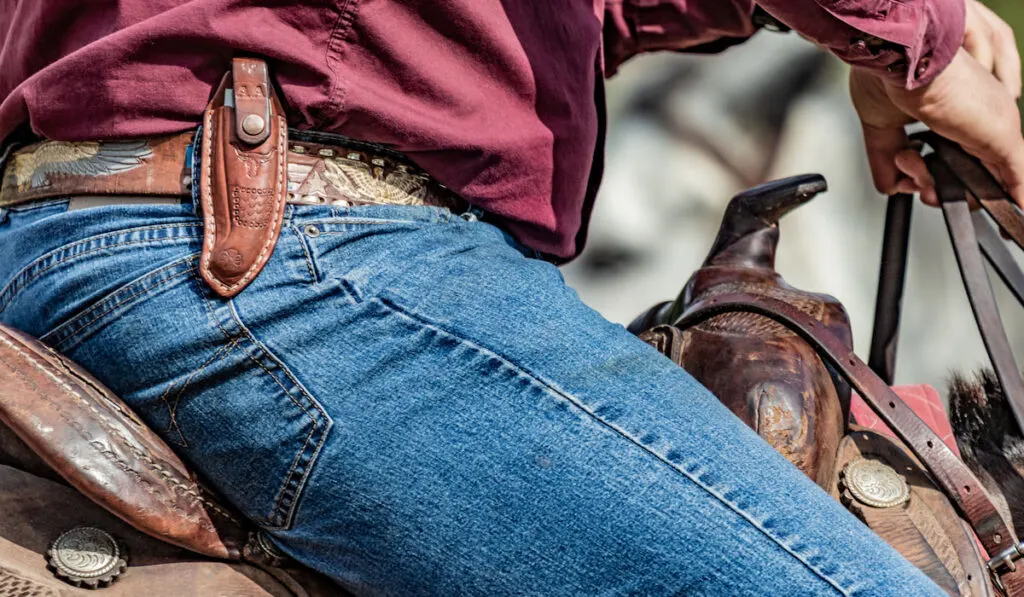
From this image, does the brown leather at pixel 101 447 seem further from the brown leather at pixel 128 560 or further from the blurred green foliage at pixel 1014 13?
the blurred green foliage at pixel 1014 13

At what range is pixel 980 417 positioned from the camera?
130 centimetres

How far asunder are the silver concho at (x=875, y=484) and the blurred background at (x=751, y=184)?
2.02 m

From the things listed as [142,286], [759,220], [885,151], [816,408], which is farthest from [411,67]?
[885,151]

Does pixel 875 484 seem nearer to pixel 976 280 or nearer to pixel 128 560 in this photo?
pixel 976 280

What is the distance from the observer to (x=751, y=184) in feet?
10.4

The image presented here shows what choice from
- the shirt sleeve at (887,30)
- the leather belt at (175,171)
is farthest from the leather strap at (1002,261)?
the leather belt at (175,171)

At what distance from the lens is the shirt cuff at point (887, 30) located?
96cm

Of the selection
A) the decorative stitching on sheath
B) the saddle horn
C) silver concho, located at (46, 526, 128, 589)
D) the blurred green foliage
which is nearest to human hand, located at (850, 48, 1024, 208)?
the saddle horn

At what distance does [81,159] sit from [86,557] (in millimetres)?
350

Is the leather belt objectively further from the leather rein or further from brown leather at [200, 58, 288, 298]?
the leather rein

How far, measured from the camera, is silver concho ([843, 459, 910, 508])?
1024 millimetres

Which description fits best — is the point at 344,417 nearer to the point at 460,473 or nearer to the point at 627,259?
the point at 460,473

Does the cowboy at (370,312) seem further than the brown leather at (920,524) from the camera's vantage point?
No

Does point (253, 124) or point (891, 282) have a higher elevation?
point (253, 124)
